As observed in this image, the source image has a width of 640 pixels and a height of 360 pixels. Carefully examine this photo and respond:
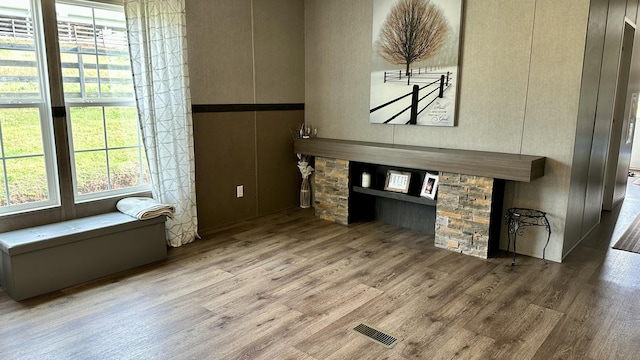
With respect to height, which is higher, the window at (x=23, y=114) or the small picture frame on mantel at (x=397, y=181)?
the window at (x=23, y=114)

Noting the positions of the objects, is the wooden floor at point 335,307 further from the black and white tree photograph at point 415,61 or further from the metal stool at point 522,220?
the black and white tree photograph at point 415,61

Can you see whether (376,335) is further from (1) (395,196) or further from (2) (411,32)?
(2) (411,32)

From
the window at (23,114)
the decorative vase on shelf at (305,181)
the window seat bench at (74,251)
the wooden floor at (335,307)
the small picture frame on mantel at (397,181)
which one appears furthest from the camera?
the decorative vase on shelf at (305,181)

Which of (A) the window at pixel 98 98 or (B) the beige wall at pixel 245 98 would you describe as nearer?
(A) the window at pixel 98 98

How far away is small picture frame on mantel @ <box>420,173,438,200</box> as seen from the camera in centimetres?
404

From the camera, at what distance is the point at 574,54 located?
A: 3336mm

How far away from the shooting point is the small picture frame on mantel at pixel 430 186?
4039mm

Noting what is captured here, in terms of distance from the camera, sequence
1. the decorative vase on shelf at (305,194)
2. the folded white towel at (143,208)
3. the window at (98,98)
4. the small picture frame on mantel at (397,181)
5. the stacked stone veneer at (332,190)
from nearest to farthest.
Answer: the window at (98,98), the folded white towel at (143,208), the small picture frame on mantel at (397,181), the stacked stone veneer at (332,190), the decorative vase on shelf at (305,194)

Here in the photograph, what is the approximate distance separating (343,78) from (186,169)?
6.43ft

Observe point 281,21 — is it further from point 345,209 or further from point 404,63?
point 345,209

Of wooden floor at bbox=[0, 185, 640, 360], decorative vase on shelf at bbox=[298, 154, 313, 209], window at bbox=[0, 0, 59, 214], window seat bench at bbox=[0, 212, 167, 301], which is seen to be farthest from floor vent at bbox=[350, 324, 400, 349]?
decorative vase on shelf at bbox=[298, 154, 313, 209]

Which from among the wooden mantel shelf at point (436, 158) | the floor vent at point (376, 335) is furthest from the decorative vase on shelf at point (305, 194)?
the floor vent at point (376, 335)

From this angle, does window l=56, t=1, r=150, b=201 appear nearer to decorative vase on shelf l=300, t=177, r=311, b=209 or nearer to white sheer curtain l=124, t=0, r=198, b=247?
white sheer curtain l=124, t=0, r=198, b=247

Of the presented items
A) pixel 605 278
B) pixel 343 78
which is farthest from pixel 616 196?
pixel 343 78
